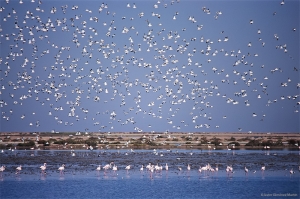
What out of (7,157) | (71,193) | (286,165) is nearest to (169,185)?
(71,193)

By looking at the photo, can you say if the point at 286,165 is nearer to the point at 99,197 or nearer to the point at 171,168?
the point at 171,168

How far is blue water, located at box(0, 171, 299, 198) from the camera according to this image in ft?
96.7

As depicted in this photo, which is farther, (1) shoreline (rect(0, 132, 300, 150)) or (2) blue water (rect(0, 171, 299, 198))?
(1) shoreline (rect(0, 132, 300, 150))

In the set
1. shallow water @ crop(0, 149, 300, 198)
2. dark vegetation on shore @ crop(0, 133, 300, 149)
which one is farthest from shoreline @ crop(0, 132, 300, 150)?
shallow water @ crop(0, 149, 300, 198)

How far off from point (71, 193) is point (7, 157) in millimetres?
21742

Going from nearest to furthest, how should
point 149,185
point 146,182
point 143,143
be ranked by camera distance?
Answer: 1. point 149,185
2. point 146,182
3. point 143,143

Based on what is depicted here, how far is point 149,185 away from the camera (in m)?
32.6

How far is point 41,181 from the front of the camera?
33.5 meters

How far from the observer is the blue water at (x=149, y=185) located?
29.5 meters

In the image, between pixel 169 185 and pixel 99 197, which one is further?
pixel 169 185

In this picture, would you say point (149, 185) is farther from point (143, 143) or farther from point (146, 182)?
point (143, 143)

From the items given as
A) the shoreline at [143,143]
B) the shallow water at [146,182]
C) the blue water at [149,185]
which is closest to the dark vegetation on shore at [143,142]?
the shoreline at [143,143]

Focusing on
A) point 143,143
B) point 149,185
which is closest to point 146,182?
point 149,185

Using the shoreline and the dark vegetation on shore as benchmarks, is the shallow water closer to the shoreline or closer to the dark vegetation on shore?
the shoreline
